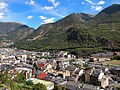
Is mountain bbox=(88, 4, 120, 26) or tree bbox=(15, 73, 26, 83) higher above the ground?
mountain bbox=(88, 4, 120, 26)

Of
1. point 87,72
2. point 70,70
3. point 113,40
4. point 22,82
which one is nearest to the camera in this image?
point 22,82

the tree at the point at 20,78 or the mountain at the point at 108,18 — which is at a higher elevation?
the mountain at the point at 108,18

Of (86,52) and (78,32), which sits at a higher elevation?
(78,32)

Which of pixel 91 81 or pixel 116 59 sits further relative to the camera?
pixel 116 59

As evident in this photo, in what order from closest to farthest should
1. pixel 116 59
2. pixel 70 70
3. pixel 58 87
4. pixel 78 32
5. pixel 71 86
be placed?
pixel 58 87 < pixel 71 86 < pixel 70 70 < pixel 116 59 < pixel 78 32

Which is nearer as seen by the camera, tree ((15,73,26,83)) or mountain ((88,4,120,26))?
tree ((15,73,26,83))

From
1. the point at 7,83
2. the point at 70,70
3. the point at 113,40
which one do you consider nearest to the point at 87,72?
the point at 70,70

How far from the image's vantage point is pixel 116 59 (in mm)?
56094

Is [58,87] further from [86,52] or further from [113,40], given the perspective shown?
[113,40]

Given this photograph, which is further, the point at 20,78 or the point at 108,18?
the point at 108,18

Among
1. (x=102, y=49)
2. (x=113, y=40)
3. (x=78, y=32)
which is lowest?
(x=102, y=49)

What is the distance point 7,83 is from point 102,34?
7805 cm

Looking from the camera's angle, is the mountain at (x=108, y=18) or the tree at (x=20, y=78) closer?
the tree at (x=20, y=78)

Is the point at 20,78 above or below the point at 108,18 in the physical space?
below
